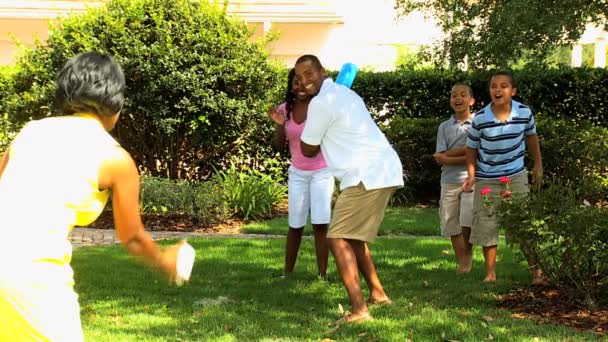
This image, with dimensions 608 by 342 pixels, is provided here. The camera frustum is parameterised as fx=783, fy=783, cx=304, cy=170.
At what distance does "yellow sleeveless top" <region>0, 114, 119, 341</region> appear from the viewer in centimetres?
251

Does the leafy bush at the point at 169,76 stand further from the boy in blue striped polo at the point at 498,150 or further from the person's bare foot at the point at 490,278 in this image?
the person's bare foot at the point at 490,278

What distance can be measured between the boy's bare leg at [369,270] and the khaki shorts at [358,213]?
18 centimetres

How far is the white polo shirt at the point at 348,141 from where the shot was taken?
197 inches

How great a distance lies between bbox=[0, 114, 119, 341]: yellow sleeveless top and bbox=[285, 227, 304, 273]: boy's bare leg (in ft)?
12.9

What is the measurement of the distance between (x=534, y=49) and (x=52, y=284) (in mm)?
7936

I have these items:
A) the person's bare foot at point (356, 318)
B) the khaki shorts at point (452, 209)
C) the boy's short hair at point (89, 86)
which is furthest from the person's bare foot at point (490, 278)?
the boy's short hair at point (89, 86)

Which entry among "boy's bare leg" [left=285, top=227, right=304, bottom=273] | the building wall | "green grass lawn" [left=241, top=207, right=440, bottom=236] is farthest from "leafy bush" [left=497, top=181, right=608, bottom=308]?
the building wall

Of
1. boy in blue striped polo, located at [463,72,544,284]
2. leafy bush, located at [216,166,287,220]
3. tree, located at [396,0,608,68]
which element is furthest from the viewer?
leafy bush, located at [216,166,287,220]

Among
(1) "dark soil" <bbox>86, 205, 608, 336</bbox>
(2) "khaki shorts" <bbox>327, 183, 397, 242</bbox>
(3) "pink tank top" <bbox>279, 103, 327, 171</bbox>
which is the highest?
(3) "pink tank top" <bbox>279, 103, 327, 171</bbox>

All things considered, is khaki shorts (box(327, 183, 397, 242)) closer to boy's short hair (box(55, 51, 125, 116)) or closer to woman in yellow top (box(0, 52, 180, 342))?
woman in yellow top (box(0, 52, 180, 342))

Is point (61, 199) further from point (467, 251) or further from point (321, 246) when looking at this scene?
point (467, 251)

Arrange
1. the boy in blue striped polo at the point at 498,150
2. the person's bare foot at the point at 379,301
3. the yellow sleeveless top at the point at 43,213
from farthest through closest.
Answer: the boy in blue striped polo at the point at 498,150, the person's bare foot at the point at 379,301, the yellow sleeveless top at the point at 43,213

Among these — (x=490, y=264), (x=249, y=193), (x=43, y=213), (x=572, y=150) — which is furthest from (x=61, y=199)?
(x=572, y=150)

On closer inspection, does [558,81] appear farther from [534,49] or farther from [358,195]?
[358,195]
